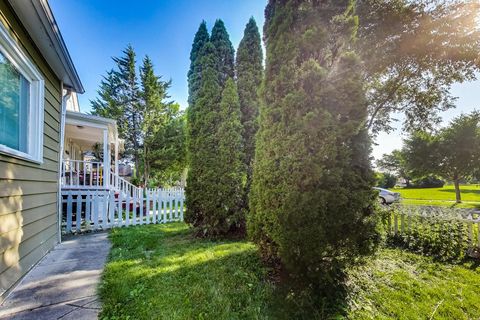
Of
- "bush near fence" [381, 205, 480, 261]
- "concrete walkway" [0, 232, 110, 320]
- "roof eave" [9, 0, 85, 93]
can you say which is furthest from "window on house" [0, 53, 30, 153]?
"bush near fence" [381, 205, 480, 261]

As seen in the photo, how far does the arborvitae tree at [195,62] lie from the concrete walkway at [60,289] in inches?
154

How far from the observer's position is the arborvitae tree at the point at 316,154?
2.39 metres

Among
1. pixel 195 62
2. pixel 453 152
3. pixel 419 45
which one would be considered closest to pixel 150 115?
pixel 195 62

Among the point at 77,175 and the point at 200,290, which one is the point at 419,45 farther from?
the point at 77,175

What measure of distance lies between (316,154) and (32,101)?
3760 mm

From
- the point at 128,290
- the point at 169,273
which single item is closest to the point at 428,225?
the point at 169,273

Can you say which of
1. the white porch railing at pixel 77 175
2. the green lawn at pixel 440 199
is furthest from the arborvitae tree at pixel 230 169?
the green lawn at pixel 440 199

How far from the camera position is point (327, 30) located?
2.75 metres

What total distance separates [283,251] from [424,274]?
7.41 ft

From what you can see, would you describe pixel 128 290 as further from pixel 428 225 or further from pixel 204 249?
pixel 428 225

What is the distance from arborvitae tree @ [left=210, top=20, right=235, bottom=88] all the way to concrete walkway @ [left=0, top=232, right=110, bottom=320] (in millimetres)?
4385

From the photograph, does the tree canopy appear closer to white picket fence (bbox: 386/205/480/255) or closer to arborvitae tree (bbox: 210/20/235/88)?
arborvitae tree (bbox: 210/20/235/88)

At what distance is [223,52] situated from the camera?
18.3ft

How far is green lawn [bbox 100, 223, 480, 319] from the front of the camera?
2094mm
